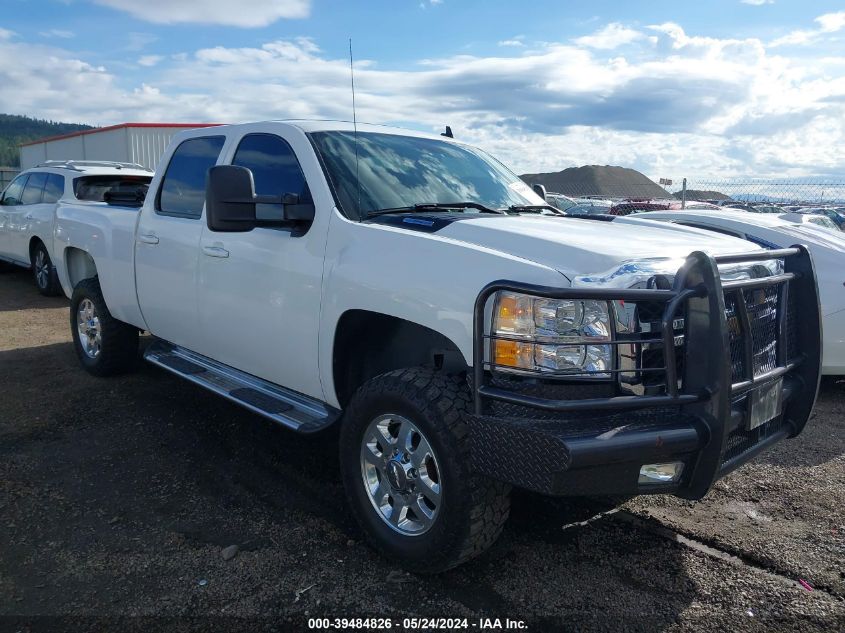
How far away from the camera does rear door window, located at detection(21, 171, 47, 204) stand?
11141 millimetres

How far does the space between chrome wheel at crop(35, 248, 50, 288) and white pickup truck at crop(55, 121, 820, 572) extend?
23.5 ft

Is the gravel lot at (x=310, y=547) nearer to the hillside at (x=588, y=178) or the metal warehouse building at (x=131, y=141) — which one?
the metal warehouse building at (x=131, y=141)

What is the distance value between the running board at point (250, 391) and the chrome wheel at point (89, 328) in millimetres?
1088

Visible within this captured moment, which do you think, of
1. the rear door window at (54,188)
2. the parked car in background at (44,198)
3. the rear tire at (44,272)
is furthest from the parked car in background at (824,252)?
the rear tire at (44,272)

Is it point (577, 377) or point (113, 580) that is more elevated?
point (577, 377)

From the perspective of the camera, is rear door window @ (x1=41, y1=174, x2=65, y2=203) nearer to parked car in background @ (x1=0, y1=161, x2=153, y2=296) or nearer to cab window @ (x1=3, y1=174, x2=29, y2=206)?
parked car in background @ (x1=0, y1=161, x2=153, y2=296)

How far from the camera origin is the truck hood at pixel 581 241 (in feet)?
9.54

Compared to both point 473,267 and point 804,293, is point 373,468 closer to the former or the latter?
point 473,267

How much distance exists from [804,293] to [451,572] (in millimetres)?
2126

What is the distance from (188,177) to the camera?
16.5 ft

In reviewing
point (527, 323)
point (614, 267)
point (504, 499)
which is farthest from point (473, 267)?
point (504, 499)

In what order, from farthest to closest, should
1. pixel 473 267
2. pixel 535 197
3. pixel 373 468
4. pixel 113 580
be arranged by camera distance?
1. pixel 535 197
2. pixel 373 468
3. pixel 113 580
4. pixel 473 267

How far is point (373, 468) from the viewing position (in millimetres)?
3393

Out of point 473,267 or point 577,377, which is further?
point 473,267
